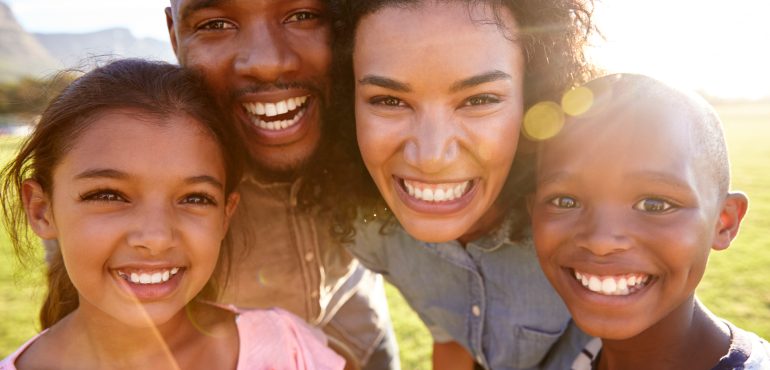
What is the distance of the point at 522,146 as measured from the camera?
242cm

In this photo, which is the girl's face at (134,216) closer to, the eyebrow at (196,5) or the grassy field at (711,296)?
the eyebrow at (196,5)

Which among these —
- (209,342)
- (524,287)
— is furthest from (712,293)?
(209,342)

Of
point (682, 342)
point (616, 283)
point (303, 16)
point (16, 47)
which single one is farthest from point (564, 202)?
point (16, 47)

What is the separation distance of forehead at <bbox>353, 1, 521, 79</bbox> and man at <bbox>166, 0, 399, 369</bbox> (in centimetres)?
60

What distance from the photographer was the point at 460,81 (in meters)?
2.06

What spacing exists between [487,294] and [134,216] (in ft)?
5.30

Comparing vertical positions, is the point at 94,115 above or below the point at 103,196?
above

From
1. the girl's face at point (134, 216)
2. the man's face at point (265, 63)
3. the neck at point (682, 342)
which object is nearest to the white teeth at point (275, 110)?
the man's face at point (265, 63)

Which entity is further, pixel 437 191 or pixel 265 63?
pixel 265 63

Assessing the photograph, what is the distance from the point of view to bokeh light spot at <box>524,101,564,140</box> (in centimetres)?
223

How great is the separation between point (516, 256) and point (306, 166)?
3.57ft

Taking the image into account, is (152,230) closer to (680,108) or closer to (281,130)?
(281,130)

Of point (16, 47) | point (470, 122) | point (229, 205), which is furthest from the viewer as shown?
point (16, 47)

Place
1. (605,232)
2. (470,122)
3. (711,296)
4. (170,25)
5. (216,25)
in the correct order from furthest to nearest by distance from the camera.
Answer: (711,296) < (170,25) < (216,25) < (470,122) < (605,232)
